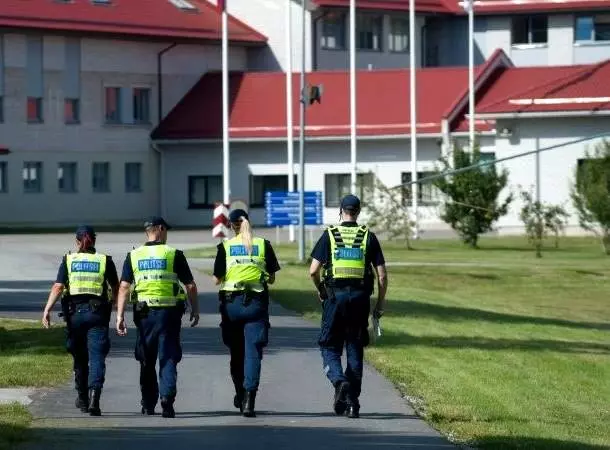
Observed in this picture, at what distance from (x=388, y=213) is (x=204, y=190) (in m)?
17.7

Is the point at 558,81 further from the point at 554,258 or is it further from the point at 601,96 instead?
the point at 554,258

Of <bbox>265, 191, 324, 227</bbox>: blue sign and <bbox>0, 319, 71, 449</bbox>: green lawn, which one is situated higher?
<bbox>265, 191, 324, 227</bbox>: blue sign

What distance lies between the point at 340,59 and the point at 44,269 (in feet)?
124

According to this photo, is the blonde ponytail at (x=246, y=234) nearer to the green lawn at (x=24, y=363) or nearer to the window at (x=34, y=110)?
the green lawn at (x=24, y=363)

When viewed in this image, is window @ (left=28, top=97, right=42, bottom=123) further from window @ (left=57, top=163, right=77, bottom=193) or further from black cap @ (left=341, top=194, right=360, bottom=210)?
black cap @ (left=341, top=194, right=360, bottom=210)

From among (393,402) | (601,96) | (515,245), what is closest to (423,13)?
(601,96)

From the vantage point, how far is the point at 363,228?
1501 cm

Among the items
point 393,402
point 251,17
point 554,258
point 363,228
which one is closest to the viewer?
point 363,228

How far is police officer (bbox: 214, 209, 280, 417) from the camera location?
49.2 feet

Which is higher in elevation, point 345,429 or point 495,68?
point 495,68

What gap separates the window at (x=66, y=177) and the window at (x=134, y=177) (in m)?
2.32

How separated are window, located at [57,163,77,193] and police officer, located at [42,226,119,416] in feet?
179

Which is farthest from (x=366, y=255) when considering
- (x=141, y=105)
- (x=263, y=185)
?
(x=141, y=105)

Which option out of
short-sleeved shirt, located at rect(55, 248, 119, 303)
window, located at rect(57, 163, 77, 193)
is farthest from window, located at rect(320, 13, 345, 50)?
short-sleeved shirt, located at rect(55, 248, 119, 303)
